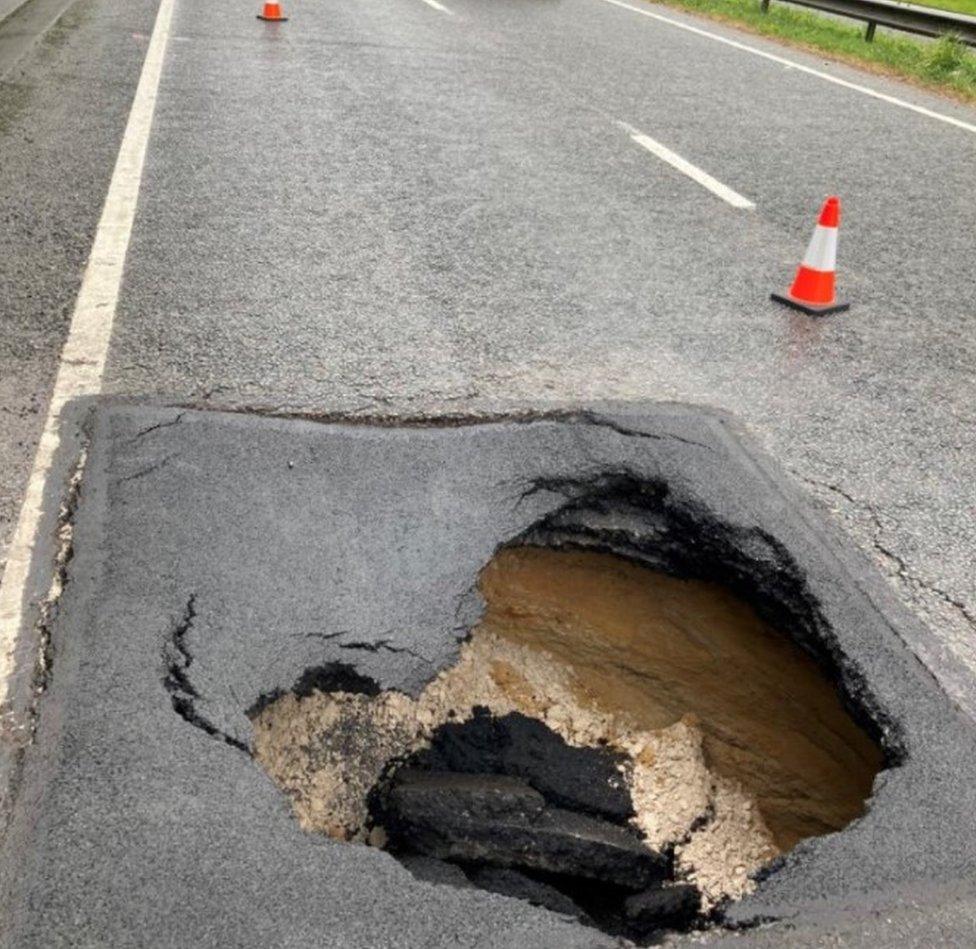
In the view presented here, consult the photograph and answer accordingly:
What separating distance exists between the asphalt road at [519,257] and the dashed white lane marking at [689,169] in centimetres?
9

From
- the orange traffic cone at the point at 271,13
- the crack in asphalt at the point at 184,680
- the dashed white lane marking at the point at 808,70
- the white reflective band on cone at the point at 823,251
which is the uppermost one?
the dashed white lane marking at the point at 808,70

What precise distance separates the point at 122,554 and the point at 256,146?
4.83 metres

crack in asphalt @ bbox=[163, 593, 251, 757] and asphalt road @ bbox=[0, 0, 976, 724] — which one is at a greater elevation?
asphalt road @ bbox=[0, 0, 976, 724]

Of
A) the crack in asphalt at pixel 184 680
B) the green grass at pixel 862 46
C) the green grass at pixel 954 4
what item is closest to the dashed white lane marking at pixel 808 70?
the green grass at pixel 862 46

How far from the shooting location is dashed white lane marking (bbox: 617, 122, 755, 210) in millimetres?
6664


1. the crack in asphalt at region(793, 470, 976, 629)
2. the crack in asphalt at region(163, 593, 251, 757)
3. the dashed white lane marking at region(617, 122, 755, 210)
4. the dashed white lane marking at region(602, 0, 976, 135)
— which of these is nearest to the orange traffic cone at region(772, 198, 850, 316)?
the dashed white lane marking at region(617, 122, 755, 210)

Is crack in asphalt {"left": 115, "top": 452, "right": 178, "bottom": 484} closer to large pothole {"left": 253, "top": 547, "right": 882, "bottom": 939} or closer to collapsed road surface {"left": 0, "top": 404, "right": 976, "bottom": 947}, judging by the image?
collapsed road surface {"left": 0, "top": 404, "right": 976, "bottom": 947}

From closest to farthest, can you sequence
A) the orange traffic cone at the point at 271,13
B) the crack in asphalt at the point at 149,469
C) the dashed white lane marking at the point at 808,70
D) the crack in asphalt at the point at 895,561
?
the crack in asphalt at the point at 895,561, the crack in asphalt at the point at 149,469, the dashed white lane marking at the point at 808,70, the orange traffic cone at the point at 271,13

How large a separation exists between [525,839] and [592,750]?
1.85ft

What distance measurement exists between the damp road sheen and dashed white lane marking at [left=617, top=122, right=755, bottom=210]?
3.81 meters

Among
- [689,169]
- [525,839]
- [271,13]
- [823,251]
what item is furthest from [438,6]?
[525,839]

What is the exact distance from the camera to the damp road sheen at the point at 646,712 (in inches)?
108

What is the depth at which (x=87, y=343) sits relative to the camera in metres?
4.14

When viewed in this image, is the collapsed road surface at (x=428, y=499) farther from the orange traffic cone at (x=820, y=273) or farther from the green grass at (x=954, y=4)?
the green grass at (x=954, y=4)
